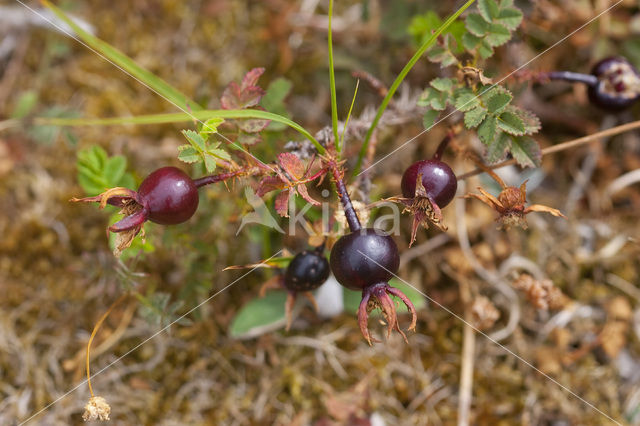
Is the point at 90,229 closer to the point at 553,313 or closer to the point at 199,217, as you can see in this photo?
the point at 199,217

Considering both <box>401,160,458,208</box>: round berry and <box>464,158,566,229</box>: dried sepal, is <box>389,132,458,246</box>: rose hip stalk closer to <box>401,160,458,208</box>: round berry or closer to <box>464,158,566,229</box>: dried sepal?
<box>401,160,458,208</box>: round berry

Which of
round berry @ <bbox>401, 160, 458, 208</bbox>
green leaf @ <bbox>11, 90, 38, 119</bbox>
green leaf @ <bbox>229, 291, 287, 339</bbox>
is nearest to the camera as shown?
round berry @ <bbox>401, 160, 458, 208</bbox>

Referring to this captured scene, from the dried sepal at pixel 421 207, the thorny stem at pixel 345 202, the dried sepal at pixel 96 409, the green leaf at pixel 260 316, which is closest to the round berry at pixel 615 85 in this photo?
the dried sepal at pixel 421 207

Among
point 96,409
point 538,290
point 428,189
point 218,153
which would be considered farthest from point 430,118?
point 96,409

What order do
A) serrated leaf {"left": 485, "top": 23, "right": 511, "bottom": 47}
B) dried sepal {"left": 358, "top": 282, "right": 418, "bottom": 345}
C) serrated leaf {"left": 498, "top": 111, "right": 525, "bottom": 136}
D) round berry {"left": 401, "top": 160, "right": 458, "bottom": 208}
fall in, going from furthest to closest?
serrated leaf {"left": 485, "top": 23, "right": 511, "bottom": 47} → serrated leaf {"left": 498, "top": 111, "right": 525, "bottom": 136} → round berry {"left": 401, "top": 160, "right": 458, "bottom": 208} → dried sepal {"left": 358, "top": 282, "right": 418, "bottom": 345}

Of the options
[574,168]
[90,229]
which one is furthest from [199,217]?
[574,168]

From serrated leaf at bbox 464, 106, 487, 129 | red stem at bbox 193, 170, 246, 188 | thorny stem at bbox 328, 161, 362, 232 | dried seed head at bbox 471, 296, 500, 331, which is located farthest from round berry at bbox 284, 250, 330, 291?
dried seed head at bbox 471, 296, 500, 331

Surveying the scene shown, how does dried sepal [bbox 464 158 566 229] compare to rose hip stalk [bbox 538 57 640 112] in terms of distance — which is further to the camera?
rose hip stalk [bbox 538 57 640 112]
